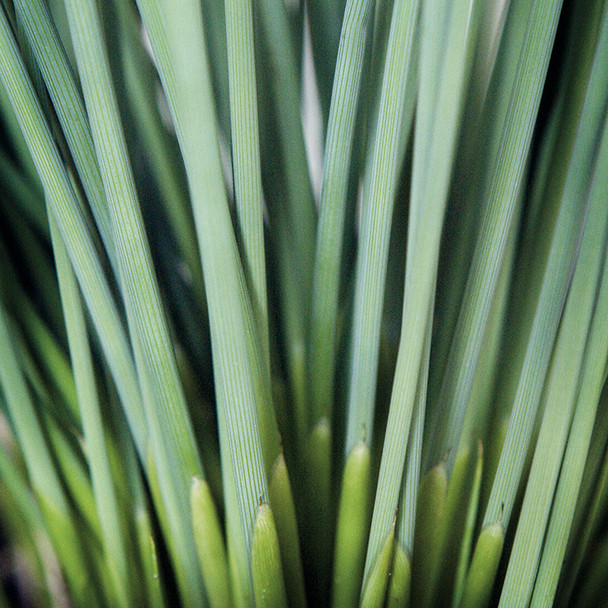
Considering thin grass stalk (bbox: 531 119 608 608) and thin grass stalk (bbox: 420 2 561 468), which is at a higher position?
thin grass stalk (bbox: 420 2 561 468)

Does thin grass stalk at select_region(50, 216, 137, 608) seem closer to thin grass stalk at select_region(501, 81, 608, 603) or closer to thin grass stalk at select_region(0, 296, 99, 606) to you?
thin grass stalk at select_region(0, 296, 99, 606)

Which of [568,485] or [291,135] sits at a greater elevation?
[291,135]

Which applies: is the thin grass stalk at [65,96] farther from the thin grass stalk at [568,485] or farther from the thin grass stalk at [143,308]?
the thin grass stalk at [568,485]

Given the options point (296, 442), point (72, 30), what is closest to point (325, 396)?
point (296, 442)

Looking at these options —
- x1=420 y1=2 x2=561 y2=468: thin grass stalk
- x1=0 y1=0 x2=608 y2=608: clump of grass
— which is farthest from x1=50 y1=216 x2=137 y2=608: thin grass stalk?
x1=420 y1=2 x2=561 y2=468: thin grass stalk

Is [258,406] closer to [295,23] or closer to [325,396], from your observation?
[325,396]

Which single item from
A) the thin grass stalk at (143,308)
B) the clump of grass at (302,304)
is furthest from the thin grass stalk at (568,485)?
the thin grass stalk at (143,308)

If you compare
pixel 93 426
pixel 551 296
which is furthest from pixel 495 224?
pixel 93 426

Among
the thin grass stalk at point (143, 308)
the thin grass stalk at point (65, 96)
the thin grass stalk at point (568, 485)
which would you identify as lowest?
A: the thin grass stalk at point (568, 485)

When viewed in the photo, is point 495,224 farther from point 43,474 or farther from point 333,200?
point 43,474
